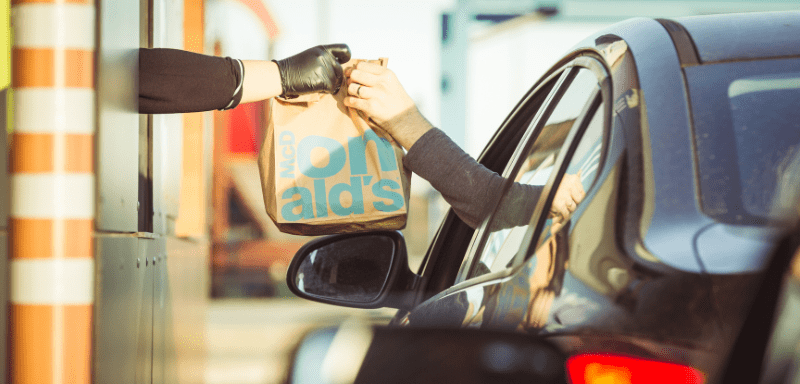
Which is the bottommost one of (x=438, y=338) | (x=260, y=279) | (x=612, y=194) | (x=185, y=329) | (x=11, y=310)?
(x=260, y=279)

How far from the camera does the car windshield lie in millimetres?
931

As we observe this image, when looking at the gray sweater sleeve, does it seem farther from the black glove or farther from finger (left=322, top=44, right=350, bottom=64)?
finger (left=322, top=44, right=350, bottom=64)

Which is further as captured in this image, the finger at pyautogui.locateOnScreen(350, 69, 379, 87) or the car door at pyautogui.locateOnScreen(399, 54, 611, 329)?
the finger at pyautogui.locateOnScreen(350, 69, 379, 87)

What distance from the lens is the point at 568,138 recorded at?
140 cm

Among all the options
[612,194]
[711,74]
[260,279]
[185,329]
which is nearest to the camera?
[612,194]

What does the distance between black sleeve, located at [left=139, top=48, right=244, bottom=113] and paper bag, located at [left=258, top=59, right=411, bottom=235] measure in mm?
190

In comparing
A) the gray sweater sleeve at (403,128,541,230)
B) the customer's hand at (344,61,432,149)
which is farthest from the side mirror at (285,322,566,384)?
the customer's hand at (344,61,432,149)

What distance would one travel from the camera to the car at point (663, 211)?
769 mm

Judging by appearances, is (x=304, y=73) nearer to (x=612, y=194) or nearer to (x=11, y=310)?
(x=11, y=310)

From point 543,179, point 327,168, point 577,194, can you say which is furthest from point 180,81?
point 577,194

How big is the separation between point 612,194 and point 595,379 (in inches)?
11.1

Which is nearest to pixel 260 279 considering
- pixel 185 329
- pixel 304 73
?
pixel 185 329

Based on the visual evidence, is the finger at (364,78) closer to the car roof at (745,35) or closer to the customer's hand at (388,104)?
the customer's hand at (388,104)

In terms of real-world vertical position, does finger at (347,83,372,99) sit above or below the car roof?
below
